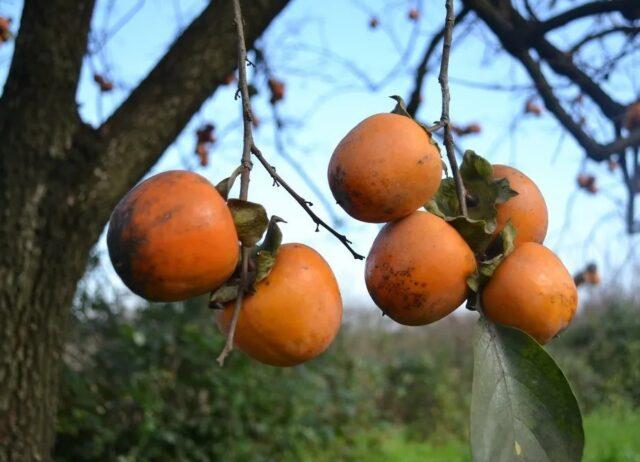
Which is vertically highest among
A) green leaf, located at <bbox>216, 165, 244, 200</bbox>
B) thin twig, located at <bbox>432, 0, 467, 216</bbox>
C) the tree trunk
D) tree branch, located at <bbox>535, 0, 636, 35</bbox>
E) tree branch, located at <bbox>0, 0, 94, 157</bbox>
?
tree branch, located at <bbox>535, 0, 636, 35</bbox>

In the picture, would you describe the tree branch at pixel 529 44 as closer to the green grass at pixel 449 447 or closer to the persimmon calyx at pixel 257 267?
the persimmon calyx at pixel 257 267

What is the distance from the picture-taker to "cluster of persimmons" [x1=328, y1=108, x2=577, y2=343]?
2.27 ft

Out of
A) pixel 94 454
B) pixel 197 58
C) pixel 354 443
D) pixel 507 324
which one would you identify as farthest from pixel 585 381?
pixel 507 324

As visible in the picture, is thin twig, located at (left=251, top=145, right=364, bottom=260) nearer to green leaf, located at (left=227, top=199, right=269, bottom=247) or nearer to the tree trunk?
green leaf, located at (left=227, top=199, right=269, bottom=247)

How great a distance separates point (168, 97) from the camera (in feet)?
7.34

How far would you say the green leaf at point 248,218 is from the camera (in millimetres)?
681

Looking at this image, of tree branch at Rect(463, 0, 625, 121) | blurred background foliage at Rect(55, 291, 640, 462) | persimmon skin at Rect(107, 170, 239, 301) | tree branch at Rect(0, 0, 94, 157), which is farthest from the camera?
blurred background foliage at Rect(55, 291, 640, 462)

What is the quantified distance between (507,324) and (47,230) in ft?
5.42

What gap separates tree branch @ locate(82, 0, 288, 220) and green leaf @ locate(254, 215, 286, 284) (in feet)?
5.08

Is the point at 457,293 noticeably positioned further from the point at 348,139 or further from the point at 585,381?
the point at 585,381

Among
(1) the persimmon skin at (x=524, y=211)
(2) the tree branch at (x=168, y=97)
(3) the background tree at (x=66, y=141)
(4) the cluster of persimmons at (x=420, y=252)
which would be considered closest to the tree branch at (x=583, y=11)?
(3) the background tree at (x=66, y=141)

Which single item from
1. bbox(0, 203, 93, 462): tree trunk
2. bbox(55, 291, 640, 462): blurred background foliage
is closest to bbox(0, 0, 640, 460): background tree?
bbox(0, 203, 93, 462): tree trunk

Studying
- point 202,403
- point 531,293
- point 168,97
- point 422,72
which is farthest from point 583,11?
point 202,403

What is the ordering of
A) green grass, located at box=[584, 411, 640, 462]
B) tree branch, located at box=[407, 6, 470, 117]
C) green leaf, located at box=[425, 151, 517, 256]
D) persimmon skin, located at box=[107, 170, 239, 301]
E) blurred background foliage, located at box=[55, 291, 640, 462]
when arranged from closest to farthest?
persimmon skin, located at box=[107, 170, 239, 301] → green leaf, located at box=[425, 151, 517, 256] → tree branch, located at box=[407, 6, 470, 117] → blurred background foliage, located at box=[55, 291, 640, 462] → green grass, located at box=[584, 411, 640, 462]
